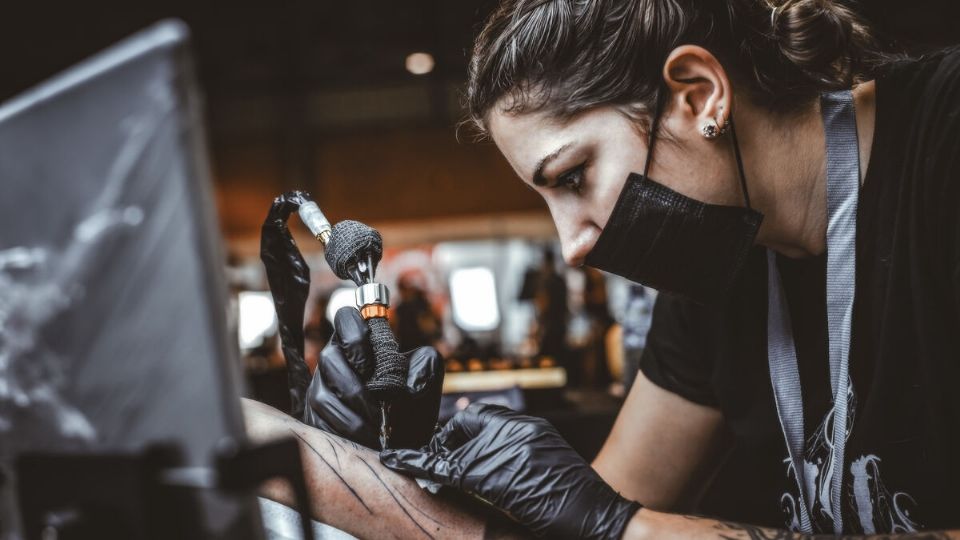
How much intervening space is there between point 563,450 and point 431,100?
747 centimetres

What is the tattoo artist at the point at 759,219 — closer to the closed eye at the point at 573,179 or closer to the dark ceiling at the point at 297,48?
the closed eye at the point at 573,179

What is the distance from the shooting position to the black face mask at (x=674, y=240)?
105 cm

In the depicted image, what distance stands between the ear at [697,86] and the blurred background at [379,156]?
443cm

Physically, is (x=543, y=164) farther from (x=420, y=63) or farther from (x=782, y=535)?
(x=420, y=63)

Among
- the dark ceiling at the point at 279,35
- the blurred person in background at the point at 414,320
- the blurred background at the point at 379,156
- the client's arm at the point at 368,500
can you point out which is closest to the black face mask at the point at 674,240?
the client's arm at the point at 368,500

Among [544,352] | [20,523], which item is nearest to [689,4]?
[20,523]

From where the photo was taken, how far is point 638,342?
2400 mm

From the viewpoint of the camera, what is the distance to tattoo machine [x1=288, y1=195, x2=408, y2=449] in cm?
106

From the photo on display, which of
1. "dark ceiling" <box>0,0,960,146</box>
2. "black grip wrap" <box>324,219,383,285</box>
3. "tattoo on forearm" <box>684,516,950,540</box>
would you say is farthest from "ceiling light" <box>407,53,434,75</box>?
"tattoo on forearm" <box>684,516,950,540</box>

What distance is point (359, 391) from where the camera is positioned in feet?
3.46

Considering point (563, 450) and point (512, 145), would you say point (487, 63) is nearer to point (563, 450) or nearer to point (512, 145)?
point (512, 145)

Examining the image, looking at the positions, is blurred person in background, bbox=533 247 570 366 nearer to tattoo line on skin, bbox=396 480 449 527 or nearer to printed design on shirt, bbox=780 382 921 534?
printed design on shirt, bbox=780 382 921 534

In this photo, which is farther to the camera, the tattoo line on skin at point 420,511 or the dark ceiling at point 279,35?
the dark ceiling at point 279,35

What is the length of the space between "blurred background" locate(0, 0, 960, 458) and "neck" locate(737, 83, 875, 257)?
431 cm
